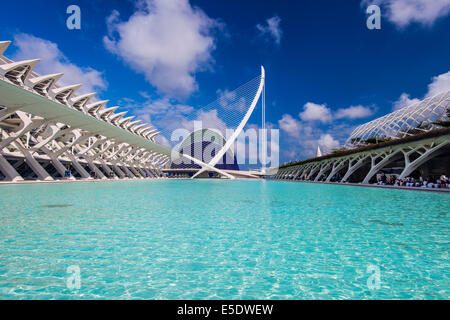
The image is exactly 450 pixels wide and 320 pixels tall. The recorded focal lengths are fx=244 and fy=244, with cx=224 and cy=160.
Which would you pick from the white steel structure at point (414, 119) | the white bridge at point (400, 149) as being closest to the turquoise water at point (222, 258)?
the white bridge at point (400, 149)

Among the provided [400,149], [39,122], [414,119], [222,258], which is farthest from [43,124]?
[414,119]

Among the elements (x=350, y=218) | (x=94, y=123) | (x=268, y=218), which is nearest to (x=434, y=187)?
(x=350, y=218)

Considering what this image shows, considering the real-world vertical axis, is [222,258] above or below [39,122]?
below

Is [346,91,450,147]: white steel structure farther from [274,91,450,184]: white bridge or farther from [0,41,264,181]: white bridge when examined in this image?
[0,41,264,181]: white bridge

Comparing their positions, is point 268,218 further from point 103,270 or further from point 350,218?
point 103,270

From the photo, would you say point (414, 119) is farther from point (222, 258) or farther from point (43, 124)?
point (43, 124)

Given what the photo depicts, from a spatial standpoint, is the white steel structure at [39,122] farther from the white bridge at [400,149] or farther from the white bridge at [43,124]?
the white bridge at [400,149]

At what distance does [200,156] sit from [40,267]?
207 ft

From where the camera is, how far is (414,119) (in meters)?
31.5

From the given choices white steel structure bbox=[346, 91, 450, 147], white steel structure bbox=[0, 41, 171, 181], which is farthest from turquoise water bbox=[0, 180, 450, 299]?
white steel structure bbox=[346, 91, 450, 147]

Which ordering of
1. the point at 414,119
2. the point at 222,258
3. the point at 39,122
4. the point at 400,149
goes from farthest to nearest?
the point at 414,119 < the point at 39,122 < the point at 400,149 < the point at 222,258

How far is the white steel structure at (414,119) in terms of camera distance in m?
28.8

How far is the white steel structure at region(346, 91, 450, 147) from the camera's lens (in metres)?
28.8

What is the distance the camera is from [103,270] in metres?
2.89
